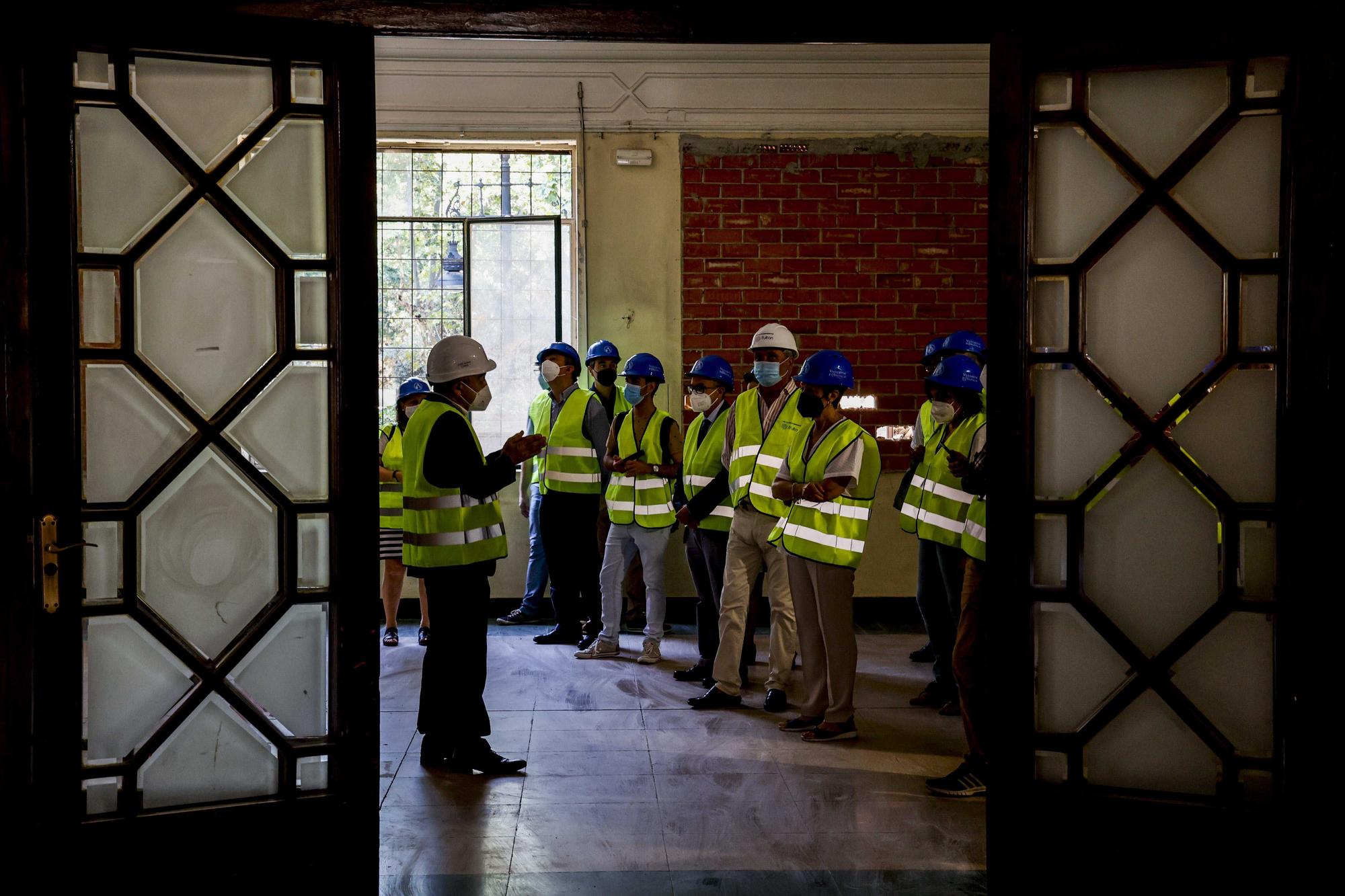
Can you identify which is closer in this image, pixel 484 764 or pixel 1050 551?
pixel 1050 551

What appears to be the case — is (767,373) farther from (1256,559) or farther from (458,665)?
(1256,559)

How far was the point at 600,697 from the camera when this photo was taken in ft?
17.2

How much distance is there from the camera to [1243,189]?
287cm

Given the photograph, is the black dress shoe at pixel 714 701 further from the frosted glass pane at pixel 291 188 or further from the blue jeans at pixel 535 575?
the frosted glass pane at pixel 291 188

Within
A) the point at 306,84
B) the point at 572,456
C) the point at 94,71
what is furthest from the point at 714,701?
the point at 94,71

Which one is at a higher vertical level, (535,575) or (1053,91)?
(1053,91)

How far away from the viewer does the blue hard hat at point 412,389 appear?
6.06m

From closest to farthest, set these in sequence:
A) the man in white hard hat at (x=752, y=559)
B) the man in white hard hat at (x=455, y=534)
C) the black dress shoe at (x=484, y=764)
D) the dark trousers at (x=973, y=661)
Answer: the dark trousers at (x=973, y=661), the man in white hard hat at (x=455, y=534), the black dress shoe at (x=484, y=764), the man in white hard hat at (x=752, y=559)

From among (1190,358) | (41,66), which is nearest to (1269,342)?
(1190,358)

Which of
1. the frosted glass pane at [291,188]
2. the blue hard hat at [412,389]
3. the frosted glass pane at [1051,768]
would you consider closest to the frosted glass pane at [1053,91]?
the frosted glass pane at [1051,768]

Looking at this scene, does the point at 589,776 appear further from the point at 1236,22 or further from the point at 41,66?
the point at 1236,22

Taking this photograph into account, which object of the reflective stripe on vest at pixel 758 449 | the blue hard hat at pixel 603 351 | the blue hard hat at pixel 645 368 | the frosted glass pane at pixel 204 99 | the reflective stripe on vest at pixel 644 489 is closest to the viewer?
the frosted glass pane at pixel 204 99

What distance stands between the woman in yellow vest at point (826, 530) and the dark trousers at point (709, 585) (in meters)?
0.75

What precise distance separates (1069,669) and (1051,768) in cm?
29
